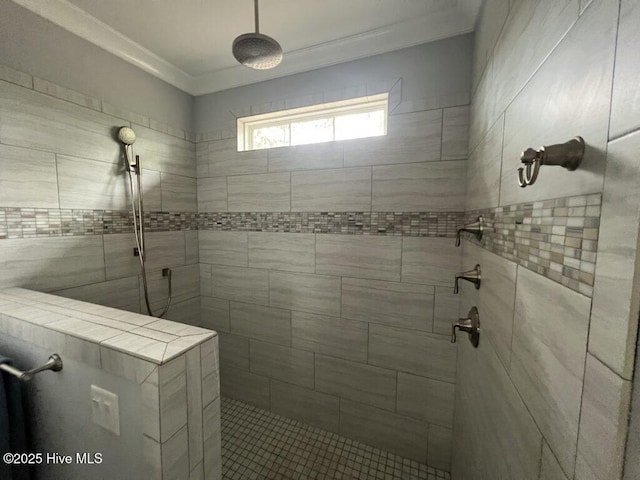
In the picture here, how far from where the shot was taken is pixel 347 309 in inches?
63.2

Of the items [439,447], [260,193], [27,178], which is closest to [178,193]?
[260,193]

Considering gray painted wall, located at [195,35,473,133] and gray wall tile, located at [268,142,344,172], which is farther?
gray wall tile, located at [268,142,344,172]

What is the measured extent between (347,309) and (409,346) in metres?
0.42

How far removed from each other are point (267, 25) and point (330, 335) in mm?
1874

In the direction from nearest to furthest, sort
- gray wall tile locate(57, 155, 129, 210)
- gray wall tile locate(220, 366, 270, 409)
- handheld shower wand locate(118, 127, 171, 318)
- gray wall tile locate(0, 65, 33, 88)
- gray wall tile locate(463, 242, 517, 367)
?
gray wall tile locate(463, 242, 517, 367) → gray wall tile locate(0, 65, 33, 88) → gray wall tile locate(57, 155, 129, 210) → handheld shower wand locate(118, 127, 171, 318) → gray wall tile locate(220, 366, 270, 409)

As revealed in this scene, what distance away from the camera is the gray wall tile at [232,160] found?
5.85 ft

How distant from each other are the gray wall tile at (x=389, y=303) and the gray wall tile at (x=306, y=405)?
0.63 meters

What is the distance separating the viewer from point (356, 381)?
1.61 m

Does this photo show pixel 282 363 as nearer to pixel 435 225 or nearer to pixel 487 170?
pixel 435 225

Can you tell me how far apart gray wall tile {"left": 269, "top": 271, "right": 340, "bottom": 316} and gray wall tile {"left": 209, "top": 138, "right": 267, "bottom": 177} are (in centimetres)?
77

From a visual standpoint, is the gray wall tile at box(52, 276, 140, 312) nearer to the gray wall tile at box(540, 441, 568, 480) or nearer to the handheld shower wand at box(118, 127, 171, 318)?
the handheld shower wand at box(118, 127, 171, 318)

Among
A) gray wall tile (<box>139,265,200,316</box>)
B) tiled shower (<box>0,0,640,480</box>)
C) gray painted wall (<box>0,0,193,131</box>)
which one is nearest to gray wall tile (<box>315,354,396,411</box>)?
tiled shower (<box>0,0,640,480</box>)

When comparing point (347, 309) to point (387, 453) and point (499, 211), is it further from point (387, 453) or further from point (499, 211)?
point (499, 211)

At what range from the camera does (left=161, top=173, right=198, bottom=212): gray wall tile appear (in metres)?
1.81
